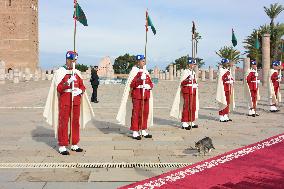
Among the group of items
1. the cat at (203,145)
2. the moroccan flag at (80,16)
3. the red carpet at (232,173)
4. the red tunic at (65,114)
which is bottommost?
the red carpet at (232,173)

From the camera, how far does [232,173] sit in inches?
230

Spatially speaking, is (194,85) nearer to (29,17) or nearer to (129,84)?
(129,84)

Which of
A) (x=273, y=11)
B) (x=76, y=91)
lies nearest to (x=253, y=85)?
(x=76, y=91)

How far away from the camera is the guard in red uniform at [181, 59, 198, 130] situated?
10.3 m

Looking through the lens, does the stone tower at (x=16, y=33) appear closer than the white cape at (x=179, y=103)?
No

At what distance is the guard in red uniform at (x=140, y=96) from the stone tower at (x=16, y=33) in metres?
75.0

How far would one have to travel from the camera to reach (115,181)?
5.43 m

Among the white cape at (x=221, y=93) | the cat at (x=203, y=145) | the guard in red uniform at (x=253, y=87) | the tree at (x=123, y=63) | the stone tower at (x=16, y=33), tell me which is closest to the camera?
the cat at (x=203, y=145)

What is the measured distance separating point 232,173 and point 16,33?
80.8 meters

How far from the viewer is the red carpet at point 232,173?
5.20 metres

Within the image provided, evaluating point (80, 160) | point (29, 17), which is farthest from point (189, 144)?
point (29, 17)

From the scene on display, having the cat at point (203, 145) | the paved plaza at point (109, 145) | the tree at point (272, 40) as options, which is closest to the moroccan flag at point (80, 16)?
the paved plaza at point (109, 145)

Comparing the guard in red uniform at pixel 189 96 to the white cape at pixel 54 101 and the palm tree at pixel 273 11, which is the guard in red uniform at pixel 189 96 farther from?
the palm tree at pixel 273 11

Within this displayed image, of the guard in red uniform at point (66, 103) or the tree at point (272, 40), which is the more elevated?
the tree at point (272, 40)
